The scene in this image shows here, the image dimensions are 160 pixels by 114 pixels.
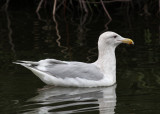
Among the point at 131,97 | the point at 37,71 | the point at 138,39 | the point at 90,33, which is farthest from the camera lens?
the point at 90,33

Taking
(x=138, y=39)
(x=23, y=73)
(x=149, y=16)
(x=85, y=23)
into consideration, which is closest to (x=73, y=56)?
(x=23, y=73)

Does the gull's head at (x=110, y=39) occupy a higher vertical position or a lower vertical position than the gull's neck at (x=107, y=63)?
higher

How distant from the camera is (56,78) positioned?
10.5m

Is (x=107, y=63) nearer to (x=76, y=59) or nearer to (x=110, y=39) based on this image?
(x=110, y=39)

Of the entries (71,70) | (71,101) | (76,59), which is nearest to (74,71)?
(71,70)

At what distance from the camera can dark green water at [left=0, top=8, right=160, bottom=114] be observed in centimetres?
895

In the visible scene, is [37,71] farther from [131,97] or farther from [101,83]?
[131,97]

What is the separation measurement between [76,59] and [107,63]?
5.27ft

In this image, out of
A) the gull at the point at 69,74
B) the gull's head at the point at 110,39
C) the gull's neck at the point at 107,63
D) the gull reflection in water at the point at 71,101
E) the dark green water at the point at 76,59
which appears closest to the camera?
the gull reflection in water at the point at 71,101

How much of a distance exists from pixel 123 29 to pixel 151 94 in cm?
724

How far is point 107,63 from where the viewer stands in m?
10.9

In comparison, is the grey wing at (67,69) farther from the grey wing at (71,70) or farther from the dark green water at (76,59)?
the dark green water at (76,59)

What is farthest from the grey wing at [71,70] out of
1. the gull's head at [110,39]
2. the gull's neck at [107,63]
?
the gull's head at [110,39]

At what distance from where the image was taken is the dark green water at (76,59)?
29.3ft
